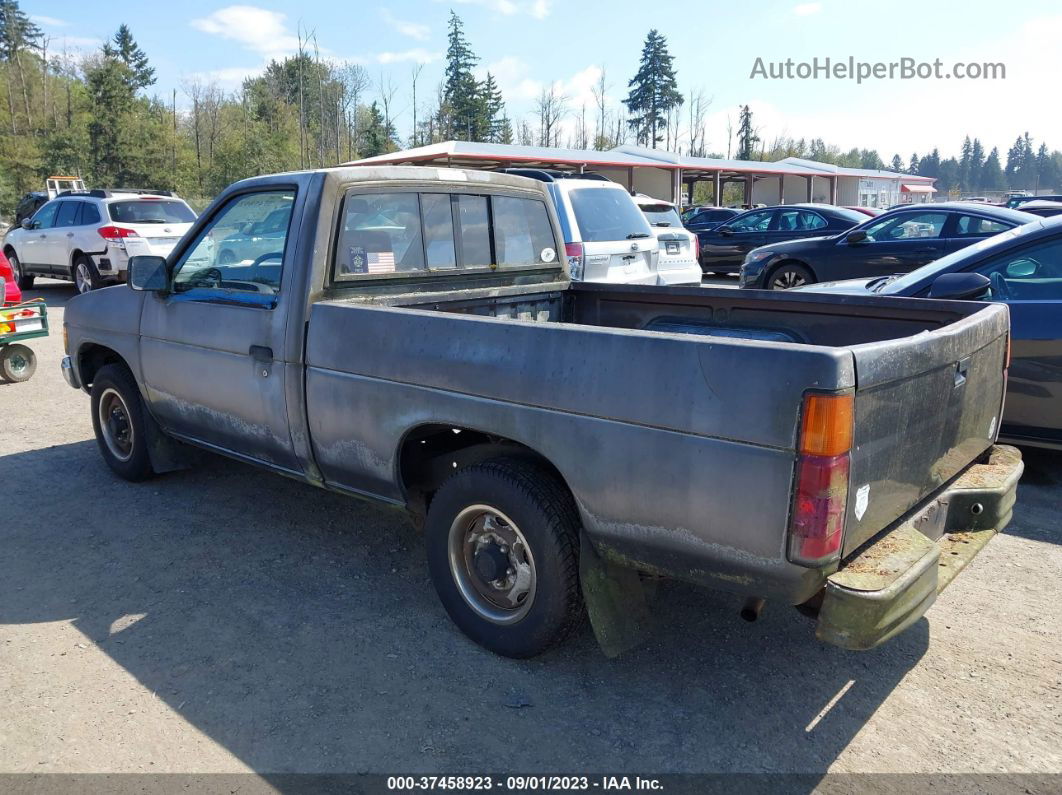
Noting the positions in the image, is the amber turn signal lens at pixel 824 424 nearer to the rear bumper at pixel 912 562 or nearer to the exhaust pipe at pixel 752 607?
the rear bumper at pixel 912 562

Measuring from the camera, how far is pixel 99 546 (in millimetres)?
4465

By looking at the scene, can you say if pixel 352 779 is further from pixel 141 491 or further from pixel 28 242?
pixel 28 242

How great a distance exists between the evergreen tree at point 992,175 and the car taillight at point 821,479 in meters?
176

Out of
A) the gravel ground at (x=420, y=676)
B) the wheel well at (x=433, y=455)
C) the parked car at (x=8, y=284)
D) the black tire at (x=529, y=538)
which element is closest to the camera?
the gravel ground at (x=420, y=676)

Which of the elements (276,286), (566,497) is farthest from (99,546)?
→ (566,497)

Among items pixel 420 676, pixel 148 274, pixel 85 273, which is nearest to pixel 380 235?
pixel 148 274

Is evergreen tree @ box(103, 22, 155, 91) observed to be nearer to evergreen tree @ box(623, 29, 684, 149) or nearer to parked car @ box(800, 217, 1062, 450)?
evergreen tree @ box(623, 29, 684, 149)

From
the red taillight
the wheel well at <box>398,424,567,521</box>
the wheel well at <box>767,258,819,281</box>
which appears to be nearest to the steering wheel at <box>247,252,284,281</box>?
the wheel well at <box>398,424,567,521</box>

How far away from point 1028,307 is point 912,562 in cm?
336

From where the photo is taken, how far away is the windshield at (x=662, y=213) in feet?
41.8

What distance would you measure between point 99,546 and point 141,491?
0.88 m

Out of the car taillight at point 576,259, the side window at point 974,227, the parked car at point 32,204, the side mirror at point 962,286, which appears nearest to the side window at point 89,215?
the car taillight at point 576,259

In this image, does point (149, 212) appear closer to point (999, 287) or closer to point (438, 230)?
point (438, 230)

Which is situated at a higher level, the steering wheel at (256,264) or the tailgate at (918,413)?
the steering wheel at (256,264)
